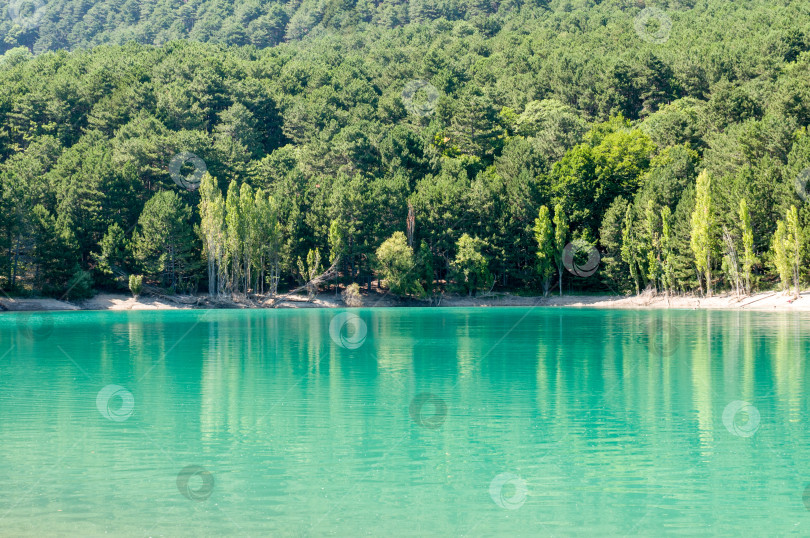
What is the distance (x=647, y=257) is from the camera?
97.4 meters

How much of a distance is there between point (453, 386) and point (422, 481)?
46.4 ft

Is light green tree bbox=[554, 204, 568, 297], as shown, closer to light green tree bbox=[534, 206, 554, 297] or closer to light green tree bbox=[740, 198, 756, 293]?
light green tree bbox=[534, 206, 554, 297]

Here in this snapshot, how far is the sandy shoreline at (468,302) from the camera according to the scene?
8712cm

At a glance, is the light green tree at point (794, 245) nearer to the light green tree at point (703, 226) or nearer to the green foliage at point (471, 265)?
the light green tree at point (703, 226)

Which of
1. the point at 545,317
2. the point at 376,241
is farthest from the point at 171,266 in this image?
the point at 545,317

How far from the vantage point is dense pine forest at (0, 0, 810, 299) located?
9306 centimetres

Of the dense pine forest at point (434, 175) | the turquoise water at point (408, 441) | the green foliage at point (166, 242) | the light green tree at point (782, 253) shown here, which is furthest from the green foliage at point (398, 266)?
the turquoise water at point (408, 441)

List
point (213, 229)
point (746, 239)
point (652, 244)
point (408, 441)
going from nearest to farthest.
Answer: point (408, 441) < point (746, 239) < point (652, 244) < point (213, 229)

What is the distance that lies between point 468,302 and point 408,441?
275 ft

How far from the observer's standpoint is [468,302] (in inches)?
4144

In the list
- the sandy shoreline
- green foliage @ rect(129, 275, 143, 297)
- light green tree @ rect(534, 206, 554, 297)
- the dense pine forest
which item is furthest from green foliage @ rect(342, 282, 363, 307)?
green foliage @ rect(129, 275, 143, 297)

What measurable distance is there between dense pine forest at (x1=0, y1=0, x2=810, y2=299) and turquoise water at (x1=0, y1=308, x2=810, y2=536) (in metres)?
51.1

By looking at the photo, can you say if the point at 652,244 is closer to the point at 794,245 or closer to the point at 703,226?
the point at 703,226

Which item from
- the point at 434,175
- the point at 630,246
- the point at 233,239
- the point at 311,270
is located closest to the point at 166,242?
the point at 233,239
